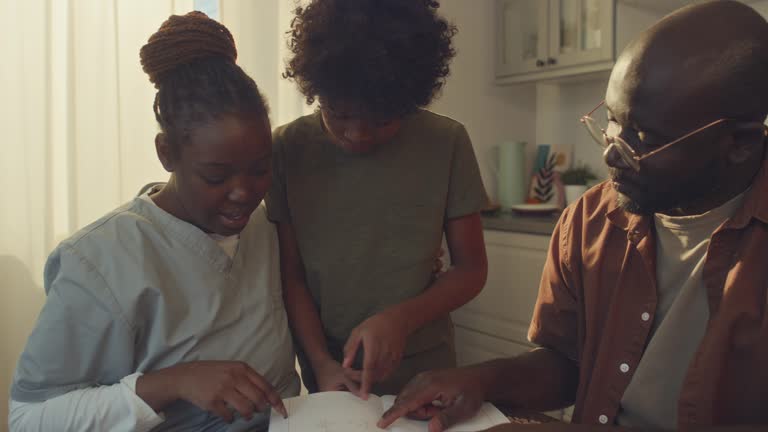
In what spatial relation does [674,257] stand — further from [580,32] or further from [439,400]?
[580,32]

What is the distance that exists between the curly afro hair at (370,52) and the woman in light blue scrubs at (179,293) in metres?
0.13

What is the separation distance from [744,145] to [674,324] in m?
0.28

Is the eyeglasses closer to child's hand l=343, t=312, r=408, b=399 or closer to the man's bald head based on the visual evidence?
the man's bald head

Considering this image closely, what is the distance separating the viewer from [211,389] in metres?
0.81

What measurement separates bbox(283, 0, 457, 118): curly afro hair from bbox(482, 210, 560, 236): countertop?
1509 mm

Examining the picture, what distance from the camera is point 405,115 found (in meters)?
1.08

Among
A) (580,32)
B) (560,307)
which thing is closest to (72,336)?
(560,307)

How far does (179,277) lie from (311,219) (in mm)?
306

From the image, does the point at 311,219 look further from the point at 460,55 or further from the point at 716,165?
the point at 460,55

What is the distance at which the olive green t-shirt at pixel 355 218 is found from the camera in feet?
3.85

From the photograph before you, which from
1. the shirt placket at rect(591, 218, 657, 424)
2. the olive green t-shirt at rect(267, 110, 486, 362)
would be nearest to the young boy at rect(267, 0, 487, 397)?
the olive green t-shirt at rect(267, 110, 486, 362)

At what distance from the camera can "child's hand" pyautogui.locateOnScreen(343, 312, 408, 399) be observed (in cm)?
97

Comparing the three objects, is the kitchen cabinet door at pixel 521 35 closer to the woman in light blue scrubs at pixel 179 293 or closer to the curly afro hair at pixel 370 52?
the curly afro hair at pixel 370 52

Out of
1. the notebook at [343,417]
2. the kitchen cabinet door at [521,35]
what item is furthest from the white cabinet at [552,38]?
the notebook at [343,417]
